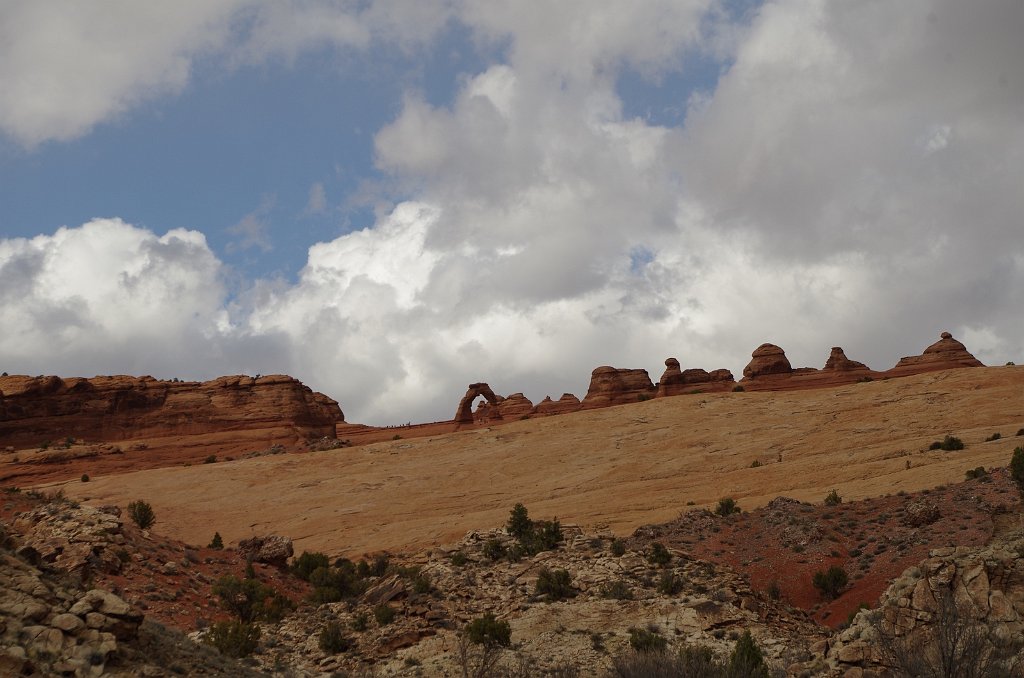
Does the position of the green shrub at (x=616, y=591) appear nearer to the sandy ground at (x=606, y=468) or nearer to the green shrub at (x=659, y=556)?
the green shrub at (x=659, y=556)

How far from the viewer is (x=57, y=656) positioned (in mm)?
13758

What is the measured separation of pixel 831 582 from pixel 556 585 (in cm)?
846

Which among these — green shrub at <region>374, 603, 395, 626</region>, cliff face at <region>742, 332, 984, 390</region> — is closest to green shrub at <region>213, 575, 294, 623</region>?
green shrub at <region>374, 603, 395, 626</region>

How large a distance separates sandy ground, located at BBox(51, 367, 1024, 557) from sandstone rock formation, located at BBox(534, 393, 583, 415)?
1421 centimetres

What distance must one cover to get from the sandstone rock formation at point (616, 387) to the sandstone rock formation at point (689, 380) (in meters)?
1.86

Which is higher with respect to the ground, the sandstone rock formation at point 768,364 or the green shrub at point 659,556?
the sandstone rock formation at point 768,364

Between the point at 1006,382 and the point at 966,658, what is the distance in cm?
4624

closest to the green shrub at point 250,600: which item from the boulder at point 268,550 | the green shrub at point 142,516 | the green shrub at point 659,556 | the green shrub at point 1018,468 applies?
the boulder at point 268,550

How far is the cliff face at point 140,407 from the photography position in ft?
246

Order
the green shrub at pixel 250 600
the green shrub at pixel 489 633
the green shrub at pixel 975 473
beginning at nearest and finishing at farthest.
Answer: the green shrub at pixel 489 633 → the green shrub at pixel 250 600 → the green shrub at pixel 975 473

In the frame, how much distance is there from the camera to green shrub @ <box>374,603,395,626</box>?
2803 cm

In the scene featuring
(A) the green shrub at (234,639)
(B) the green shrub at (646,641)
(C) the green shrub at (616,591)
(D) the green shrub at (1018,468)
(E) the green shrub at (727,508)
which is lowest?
(B) the green shrub at (646,641)

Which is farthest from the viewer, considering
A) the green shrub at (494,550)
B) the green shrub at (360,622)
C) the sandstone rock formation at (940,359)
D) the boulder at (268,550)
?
the sandstone rock formation at (940,359)

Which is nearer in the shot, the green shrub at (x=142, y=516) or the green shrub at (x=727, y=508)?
the green shrub at (x=727, y=508)
